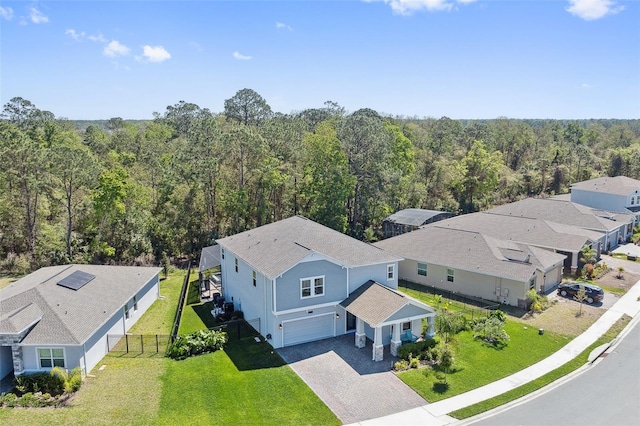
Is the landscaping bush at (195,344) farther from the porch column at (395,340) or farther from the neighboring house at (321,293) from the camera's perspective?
the porch column at (395,340)

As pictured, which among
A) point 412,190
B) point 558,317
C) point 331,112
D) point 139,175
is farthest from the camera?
point 331,112

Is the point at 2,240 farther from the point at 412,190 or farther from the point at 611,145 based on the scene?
the point at 611,145

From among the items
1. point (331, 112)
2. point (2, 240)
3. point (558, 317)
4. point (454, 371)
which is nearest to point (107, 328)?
point (454, 371)

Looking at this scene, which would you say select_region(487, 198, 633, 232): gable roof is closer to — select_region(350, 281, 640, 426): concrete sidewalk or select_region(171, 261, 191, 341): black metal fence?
select_region(350, 281, 640, 426): concrete sidewalk

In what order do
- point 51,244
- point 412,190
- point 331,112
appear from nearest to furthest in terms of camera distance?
point 51,244, point 412,190, point 331,112

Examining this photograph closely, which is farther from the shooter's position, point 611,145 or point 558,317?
point 611,145

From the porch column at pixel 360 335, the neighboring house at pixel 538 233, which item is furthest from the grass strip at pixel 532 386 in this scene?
the neighboring house at pixel 538 233

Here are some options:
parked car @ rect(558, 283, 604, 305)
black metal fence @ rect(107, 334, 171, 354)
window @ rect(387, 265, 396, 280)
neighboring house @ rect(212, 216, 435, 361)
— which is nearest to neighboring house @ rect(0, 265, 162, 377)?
black metal fence @ rect(107, 334, 171, 354)

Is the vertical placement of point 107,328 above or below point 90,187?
below
